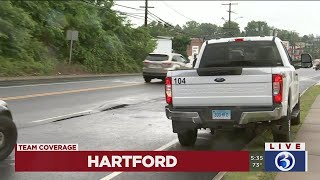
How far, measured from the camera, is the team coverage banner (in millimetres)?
5551

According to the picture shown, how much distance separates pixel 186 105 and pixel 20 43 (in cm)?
2381

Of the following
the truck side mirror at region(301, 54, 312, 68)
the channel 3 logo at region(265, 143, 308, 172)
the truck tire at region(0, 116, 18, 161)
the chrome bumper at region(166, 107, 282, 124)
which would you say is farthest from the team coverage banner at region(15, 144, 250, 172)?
the truck side mirror at region(301, 54, 312, 68)

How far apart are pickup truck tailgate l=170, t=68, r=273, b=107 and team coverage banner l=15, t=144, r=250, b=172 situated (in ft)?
5.62

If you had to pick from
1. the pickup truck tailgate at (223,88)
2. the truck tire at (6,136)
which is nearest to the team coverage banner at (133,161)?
the truck tire at (6,136)

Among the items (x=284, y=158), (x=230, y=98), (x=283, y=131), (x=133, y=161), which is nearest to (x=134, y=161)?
(x=133, y=161)

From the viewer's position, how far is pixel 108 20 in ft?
140

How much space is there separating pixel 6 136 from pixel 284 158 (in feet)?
13.7

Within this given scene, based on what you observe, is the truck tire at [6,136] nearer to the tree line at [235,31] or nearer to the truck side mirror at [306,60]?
the truck side mirror at [306,60]

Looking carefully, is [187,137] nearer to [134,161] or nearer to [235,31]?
[134,161]

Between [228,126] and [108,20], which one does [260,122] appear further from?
[108,20]

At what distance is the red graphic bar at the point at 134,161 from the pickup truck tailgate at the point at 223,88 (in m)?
A: 1.75

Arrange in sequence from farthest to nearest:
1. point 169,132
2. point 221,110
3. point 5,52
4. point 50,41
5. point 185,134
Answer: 1. point 50,41
2. point 5,52
3. point 169,132
4. point 185,134
5. point 221,110

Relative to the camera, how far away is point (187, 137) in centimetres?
882

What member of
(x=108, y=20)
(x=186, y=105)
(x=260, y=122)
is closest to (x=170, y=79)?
(x=186, y=105)
